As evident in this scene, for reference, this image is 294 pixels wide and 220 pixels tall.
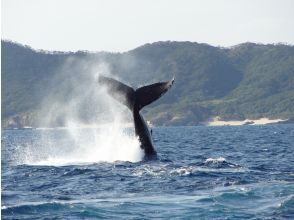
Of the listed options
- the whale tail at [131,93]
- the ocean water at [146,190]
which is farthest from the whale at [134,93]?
the ocean water at [146,190]

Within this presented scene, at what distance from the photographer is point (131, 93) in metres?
28.6

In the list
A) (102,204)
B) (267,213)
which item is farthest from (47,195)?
(267,213)

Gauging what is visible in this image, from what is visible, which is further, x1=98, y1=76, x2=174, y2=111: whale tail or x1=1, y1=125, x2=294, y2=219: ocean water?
x1=98, y1=76, x2=174, y2=111: whale tail

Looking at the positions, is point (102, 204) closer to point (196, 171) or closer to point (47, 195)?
point (47, 195)

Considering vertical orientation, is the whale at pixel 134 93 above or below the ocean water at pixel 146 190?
above

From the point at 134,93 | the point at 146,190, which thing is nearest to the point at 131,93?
the point at 134,93

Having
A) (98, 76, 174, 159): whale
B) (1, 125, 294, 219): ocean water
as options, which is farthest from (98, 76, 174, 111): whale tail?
(1, 125, 294, 219): ocean water

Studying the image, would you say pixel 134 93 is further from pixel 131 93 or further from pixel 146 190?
pixel 146 190

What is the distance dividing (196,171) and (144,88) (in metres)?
4.46

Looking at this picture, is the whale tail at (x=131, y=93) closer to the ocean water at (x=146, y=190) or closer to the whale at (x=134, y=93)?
the whale at (x=134, y=93)

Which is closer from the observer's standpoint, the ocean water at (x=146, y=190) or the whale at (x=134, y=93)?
the ocean water at (x=146, y=190)

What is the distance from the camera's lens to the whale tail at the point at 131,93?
2827cm

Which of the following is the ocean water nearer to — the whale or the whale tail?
the whale

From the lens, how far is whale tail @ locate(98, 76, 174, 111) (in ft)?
92.7
